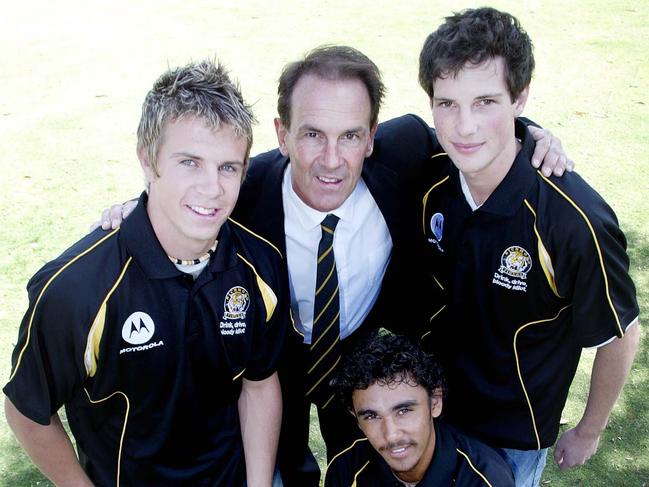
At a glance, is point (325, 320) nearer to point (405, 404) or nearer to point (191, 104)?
point (405, 404)

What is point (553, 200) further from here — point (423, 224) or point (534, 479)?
point (534, 479)

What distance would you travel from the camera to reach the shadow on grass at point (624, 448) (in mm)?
4184

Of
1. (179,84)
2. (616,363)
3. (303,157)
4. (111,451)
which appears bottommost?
(111,451)

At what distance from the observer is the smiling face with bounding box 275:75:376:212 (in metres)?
3.36

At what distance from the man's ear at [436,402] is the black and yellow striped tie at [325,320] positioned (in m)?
0.53

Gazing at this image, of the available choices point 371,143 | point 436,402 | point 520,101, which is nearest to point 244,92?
point 371,143

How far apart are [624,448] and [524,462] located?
1.26 meters

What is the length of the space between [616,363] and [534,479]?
724 millimetres

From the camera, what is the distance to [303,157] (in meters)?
3.41

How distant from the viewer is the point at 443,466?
3.15 metres

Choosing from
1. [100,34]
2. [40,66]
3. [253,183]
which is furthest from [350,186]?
[100,34]

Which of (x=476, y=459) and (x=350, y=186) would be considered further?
(x=350, y=186)

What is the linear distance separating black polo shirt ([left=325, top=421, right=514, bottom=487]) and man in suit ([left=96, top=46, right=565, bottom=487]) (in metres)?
0.47

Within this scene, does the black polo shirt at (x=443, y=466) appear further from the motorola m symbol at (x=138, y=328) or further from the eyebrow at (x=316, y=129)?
the eyebrow at (x=316, y=129)
